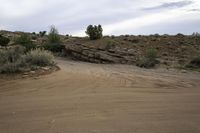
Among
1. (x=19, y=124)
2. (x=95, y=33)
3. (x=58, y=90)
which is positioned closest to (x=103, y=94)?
(x=58, y=90)

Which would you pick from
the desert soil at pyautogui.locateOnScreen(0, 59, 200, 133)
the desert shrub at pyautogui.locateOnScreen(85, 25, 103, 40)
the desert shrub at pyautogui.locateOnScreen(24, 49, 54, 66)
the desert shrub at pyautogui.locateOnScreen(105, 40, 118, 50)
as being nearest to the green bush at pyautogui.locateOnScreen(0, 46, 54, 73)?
the desert shrub at pyautogui.locateOnScreen(24, 49, 54, 66)

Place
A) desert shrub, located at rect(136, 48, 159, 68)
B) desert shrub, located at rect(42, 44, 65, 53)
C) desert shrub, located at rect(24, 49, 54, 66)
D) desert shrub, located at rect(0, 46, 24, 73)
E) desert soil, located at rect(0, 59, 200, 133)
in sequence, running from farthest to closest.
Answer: desert shrub, located at rect(42, 44, 65, 53) → desert shrub, located at rect(136, 48, 159, 68) → desert shrub, located at rect(24, 49, 54, 66) → desert shrub, located at rect(0, 46, 24, 73) → desert soil, located at rect(0, 59, 200, 133)

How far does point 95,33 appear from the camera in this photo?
34.6 metres

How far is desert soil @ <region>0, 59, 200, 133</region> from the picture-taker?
854 cm

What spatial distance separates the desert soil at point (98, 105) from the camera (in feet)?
28.0

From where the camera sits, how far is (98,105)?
10.9 meters

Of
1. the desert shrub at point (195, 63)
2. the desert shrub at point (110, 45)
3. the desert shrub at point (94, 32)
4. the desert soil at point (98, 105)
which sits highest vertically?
the desert shrub at point (94, 32)

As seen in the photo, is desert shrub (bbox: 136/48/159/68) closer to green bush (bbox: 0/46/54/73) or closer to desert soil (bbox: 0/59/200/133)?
green bush (bbox: 0/46/54/73)

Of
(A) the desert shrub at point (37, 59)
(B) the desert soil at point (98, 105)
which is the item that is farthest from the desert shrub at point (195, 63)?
(A) the desert shrub at point (37, 59)

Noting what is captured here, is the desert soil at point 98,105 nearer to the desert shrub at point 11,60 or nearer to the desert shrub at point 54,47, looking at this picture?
the desert shrub at point 11,60

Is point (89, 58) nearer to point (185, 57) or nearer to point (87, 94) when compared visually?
point (185, 57)

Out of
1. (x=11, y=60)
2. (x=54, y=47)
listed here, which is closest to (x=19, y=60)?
(x=11, y=60)

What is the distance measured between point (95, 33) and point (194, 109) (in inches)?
978

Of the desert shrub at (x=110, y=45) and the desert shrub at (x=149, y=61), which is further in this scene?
the desert shrub at (x=110, y=45)
